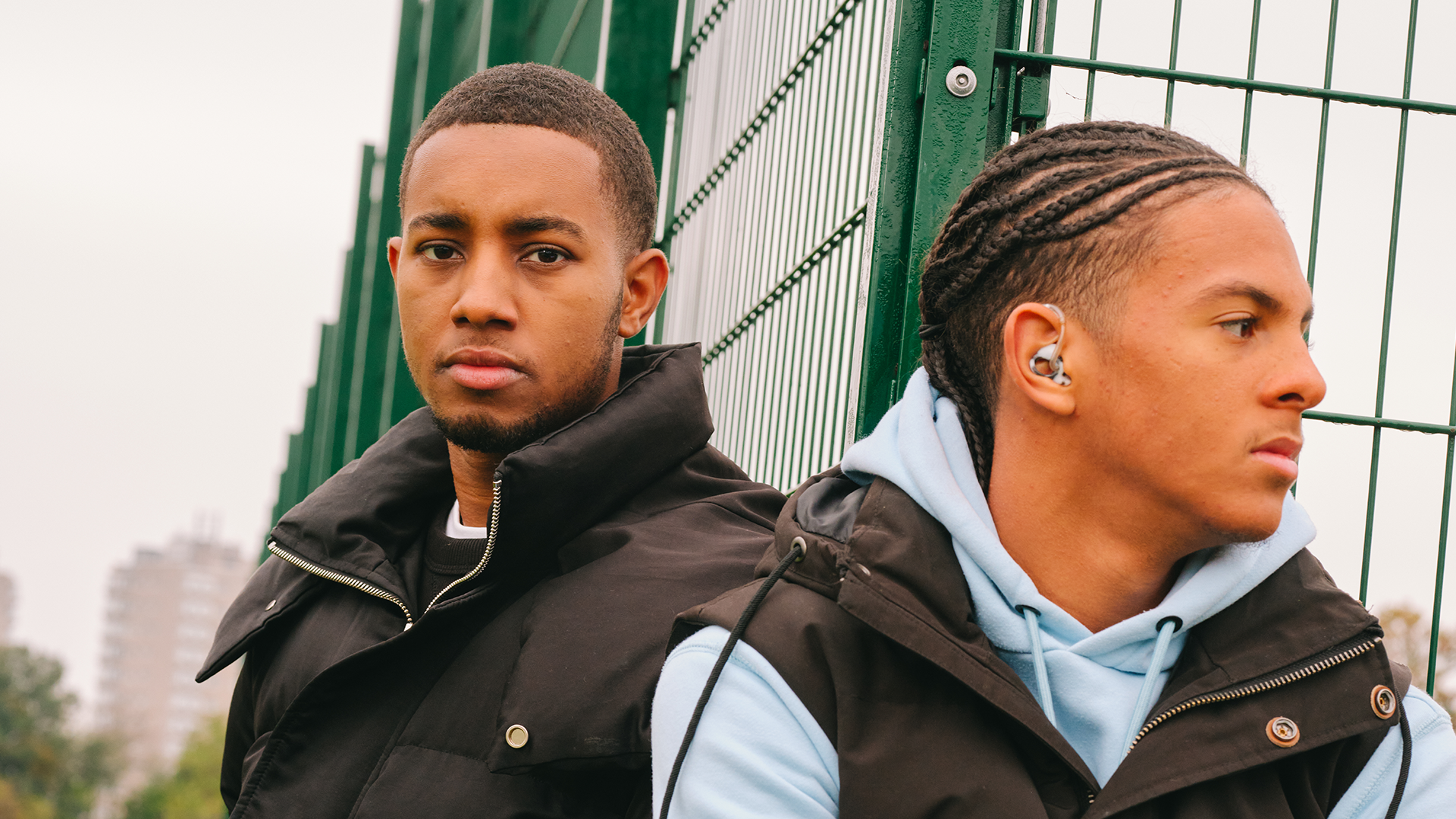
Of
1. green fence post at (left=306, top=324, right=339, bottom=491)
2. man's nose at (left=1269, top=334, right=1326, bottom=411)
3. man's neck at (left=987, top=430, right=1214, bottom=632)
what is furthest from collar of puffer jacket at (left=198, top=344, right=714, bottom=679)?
green fence post at (left=306, top=324, right=339, bottom=491)

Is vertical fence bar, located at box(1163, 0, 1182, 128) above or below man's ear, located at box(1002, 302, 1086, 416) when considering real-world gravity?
above

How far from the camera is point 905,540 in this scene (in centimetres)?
184

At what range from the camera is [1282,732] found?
67.4 inches

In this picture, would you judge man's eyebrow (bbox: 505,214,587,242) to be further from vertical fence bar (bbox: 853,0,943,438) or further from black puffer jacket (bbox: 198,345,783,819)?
vertical fence bar (bbox: 853,0,943,438)

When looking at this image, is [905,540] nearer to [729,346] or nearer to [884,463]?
[884,463]

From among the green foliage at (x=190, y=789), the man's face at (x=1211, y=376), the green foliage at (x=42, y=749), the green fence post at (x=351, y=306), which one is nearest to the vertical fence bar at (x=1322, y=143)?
the man's face at (x=1211, y=376)

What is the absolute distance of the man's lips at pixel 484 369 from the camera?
2.50 meters

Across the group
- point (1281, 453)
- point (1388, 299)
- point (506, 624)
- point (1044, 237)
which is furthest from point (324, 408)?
point (1281, 453)

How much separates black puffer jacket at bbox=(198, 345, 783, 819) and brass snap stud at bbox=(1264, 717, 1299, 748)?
839mm

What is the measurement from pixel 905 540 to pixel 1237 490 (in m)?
0.40

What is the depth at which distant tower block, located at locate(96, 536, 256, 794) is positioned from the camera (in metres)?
127

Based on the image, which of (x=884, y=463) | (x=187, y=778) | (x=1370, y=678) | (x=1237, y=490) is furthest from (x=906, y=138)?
(x=187, y=778)

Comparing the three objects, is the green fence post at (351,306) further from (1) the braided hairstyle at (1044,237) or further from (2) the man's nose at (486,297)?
A: (1) the braided hairstyle at (1044,237)

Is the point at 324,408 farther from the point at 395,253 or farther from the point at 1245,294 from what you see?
the point at 1245,294
